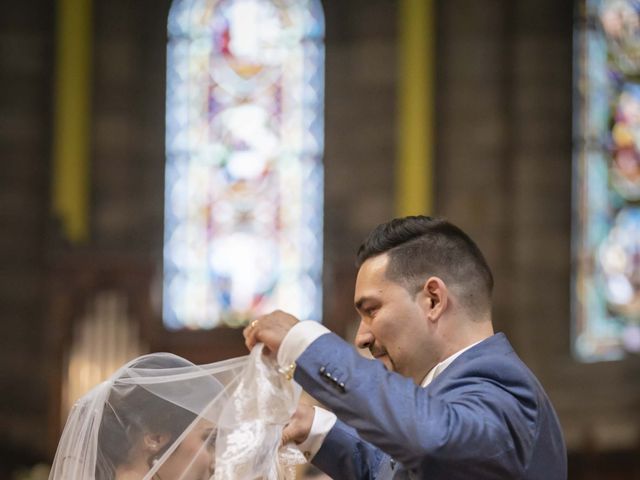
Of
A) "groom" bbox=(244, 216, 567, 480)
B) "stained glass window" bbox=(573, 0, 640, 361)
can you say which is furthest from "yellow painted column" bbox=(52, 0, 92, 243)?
"groom" bbox=(244, 216, 567, 480)

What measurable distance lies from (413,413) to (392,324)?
0.32 meters

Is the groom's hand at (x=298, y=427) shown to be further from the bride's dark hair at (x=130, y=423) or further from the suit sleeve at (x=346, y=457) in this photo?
the bride's dark hair at (x=130, y=423)

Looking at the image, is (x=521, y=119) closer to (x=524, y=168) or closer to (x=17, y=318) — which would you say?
(x=524, y=168)

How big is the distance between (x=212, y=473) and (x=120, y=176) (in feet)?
22.7

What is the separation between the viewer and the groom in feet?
7.29

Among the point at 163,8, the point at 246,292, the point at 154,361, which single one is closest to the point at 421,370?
the point at 154,361

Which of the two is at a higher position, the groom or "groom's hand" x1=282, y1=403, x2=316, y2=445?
the groom

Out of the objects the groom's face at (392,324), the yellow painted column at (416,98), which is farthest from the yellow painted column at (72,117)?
the groom's face at (392,324)

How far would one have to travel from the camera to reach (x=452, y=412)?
223cm

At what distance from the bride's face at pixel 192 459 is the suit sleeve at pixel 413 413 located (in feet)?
1.56

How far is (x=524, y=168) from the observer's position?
30.9 ft

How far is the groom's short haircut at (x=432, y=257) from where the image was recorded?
99.5 inches

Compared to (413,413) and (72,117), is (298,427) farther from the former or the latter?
(72,117)

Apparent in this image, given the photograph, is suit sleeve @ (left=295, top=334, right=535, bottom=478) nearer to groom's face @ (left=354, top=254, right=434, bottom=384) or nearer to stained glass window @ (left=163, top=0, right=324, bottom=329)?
groom's face @ (left=354, top=254, right=434, bottom=384)
